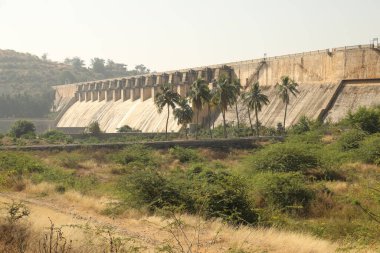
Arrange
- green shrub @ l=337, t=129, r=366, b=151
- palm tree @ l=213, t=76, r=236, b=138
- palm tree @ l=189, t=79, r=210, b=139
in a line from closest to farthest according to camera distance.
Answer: green shrub @ l=337, t=129, r=366, b=151 < palm tree @ l=213, t=76, r=236, b=138 < palm tree @ l=189, t=79, r=210, b=139

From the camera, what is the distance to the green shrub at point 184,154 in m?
39.1

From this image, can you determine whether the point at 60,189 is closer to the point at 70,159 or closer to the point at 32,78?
the point at 70,159

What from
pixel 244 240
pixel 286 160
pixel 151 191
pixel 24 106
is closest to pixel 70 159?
pixel 286 160

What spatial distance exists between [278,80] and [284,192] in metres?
41.6

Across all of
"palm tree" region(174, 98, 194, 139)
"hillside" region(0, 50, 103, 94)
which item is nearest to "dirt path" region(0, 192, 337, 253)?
"palm tree" region(174, 98, 194, 139)

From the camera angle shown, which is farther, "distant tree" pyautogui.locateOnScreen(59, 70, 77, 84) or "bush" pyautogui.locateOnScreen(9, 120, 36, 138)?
"distant tree" pyautogui.locateOnScreen(59, 70, 77, 84)

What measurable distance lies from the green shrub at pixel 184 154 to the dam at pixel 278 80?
16798 mm

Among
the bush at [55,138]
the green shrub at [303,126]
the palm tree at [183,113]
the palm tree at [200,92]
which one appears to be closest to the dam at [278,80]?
the green shrub at [303,126]

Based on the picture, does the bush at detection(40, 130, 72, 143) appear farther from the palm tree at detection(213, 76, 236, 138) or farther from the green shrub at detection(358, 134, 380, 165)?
the green shrub at detection(358, 134, 380, 165)

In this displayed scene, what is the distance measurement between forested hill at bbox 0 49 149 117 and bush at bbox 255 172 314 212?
107m

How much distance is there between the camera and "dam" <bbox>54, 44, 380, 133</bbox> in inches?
1913

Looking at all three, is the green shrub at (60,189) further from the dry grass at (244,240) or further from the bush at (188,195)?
the dry grass at (244,240)

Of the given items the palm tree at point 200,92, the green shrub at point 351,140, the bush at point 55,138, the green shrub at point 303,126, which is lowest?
the bush at point 55,138

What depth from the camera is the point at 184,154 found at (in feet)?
130
